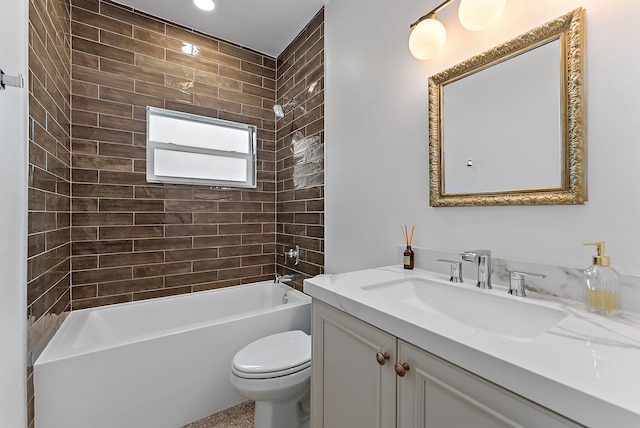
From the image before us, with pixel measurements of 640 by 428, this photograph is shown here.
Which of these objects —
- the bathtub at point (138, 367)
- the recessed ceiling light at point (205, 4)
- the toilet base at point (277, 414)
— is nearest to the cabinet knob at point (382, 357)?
the toilet base at point (277, 414)

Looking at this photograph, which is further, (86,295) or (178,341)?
(86,295)

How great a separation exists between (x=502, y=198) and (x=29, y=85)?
209 centimetres

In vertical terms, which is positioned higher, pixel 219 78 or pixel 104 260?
pixel 219 78

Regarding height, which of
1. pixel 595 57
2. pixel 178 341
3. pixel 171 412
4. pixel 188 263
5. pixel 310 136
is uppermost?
pixel 310 136

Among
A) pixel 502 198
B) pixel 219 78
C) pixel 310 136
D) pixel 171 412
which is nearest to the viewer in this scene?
pixel 502 198

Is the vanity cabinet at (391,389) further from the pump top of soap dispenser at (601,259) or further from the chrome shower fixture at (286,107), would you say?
the chrome shower fixture at (286,107)

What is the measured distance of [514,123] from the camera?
109cm

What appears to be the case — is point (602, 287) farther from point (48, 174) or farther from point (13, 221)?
point (48, 174)

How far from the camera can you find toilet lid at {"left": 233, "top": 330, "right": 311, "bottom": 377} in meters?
1.37

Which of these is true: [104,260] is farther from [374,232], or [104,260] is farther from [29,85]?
[374,232]

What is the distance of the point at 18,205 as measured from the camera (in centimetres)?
118

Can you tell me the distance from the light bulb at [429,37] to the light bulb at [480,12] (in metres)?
0.14

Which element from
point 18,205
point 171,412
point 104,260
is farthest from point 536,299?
point 104,260

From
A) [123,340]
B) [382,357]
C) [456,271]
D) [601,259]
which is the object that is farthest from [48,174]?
[601,259]
